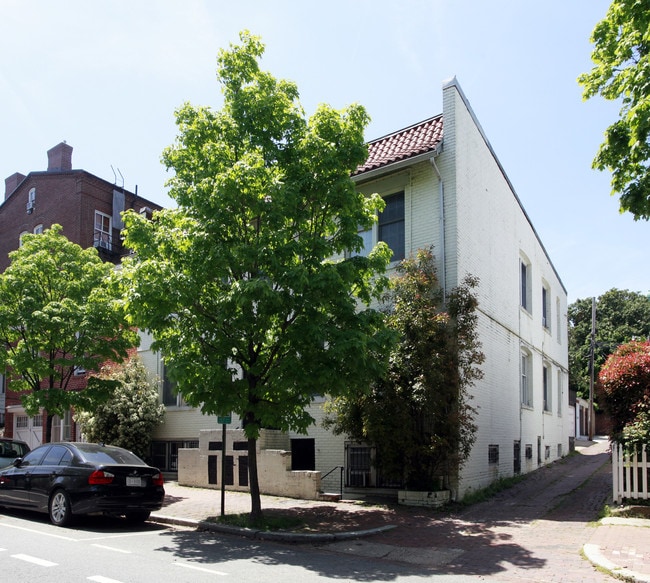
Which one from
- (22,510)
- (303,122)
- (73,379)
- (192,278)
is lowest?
(22,510)

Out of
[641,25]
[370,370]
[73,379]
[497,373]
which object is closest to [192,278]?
[370,370]

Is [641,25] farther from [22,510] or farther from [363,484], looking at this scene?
[22,510]

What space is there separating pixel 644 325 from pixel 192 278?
49.5m

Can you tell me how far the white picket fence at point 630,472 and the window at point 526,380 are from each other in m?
8.21

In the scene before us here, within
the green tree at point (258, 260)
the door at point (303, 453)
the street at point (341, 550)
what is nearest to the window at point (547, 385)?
the street at point (341, 550)

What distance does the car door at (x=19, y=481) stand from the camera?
11.9 m

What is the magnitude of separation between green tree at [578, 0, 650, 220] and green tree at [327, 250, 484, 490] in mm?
4206

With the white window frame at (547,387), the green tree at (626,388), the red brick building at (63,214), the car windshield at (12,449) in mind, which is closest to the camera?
the green tree at (626,388)

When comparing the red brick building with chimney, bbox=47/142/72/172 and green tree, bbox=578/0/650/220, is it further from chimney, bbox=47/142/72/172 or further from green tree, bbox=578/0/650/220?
green tree, bbox=578/0/650/220

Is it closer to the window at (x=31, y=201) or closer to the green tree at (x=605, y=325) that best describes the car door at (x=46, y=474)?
the window at (x=31, y=201)

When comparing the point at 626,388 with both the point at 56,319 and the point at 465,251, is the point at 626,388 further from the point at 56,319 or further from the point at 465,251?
the point at 56,319

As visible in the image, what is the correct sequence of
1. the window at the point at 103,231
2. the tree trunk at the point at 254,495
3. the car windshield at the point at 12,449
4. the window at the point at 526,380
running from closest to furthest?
the tree trunk at the point at 254,495 < the car windshield at the point at 12,449 < the window at the point at 526,380 < the window at the point at 103,231

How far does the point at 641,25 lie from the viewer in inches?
364

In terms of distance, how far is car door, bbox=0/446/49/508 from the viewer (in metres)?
11.9
